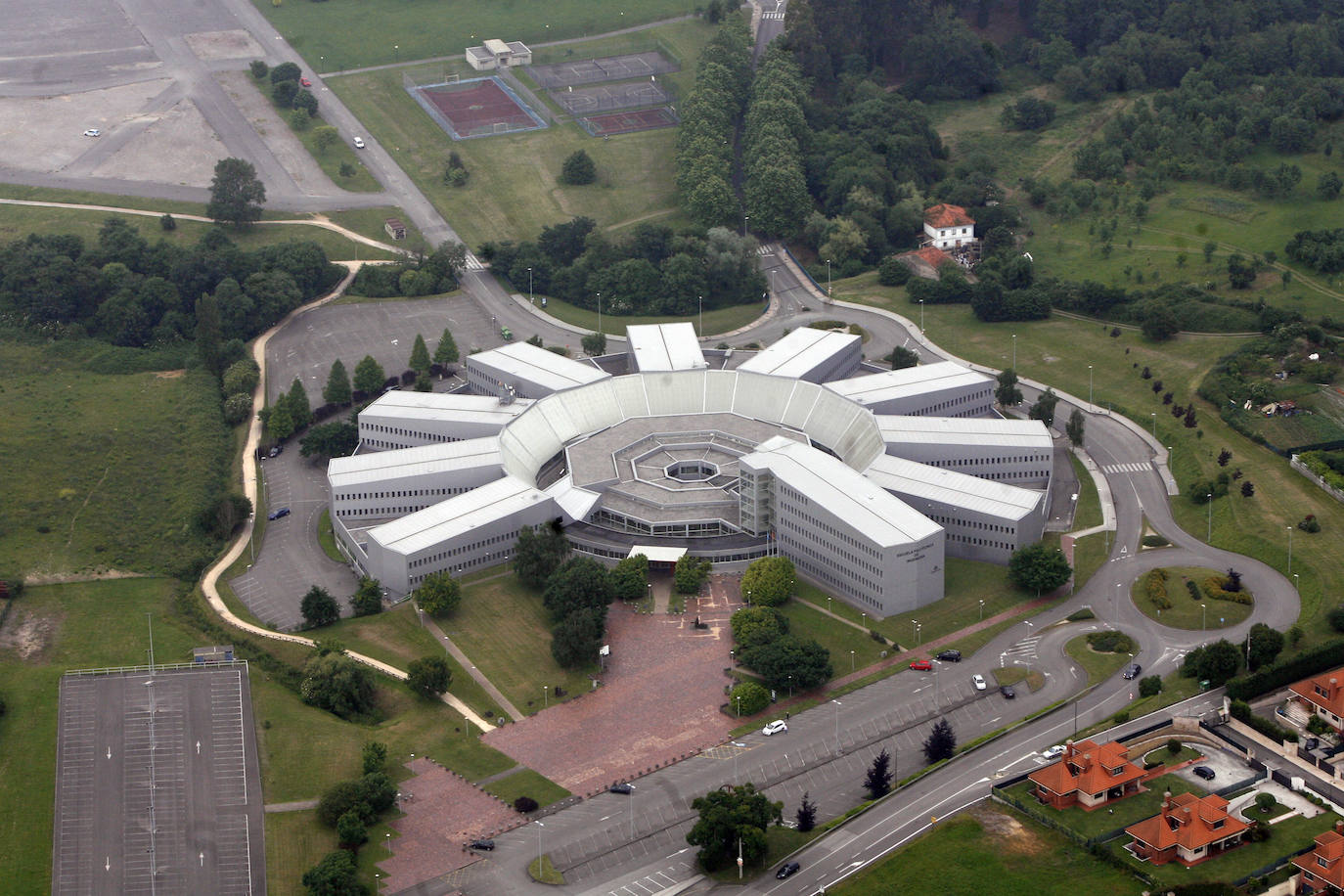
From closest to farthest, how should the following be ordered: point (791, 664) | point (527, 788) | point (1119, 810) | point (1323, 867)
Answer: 1. point (1323, 867)
2. point (1119, 810)
3. point (527, 788)
4. point (791, 664)

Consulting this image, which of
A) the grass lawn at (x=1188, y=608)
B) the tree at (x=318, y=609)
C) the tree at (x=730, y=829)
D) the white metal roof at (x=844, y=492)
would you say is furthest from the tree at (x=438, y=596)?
the grass lawn at (x=1188, y=608)

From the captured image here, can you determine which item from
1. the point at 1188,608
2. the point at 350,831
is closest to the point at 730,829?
the point at 350,831

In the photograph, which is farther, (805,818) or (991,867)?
(805,818)

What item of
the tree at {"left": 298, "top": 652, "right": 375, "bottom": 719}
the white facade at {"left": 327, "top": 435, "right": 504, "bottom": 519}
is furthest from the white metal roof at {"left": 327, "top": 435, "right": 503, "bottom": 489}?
the tree at {"left": 298, "top": 652, "right": 375, "bottom": 719}

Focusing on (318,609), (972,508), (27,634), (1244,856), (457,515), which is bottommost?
(318,609)

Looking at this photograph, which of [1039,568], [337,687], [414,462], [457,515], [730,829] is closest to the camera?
[730,829]

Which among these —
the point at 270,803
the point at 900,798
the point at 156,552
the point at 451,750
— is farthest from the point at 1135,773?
the point at 156,552

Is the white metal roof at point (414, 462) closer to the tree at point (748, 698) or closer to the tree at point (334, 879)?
the tree at point (748, 698)

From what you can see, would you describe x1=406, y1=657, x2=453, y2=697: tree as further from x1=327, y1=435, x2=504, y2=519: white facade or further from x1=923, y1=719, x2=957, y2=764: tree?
x1=923, y1=719, x2=957, y2=764: tree

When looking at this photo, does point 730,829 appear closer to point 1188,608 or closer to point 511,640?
point 511,640
